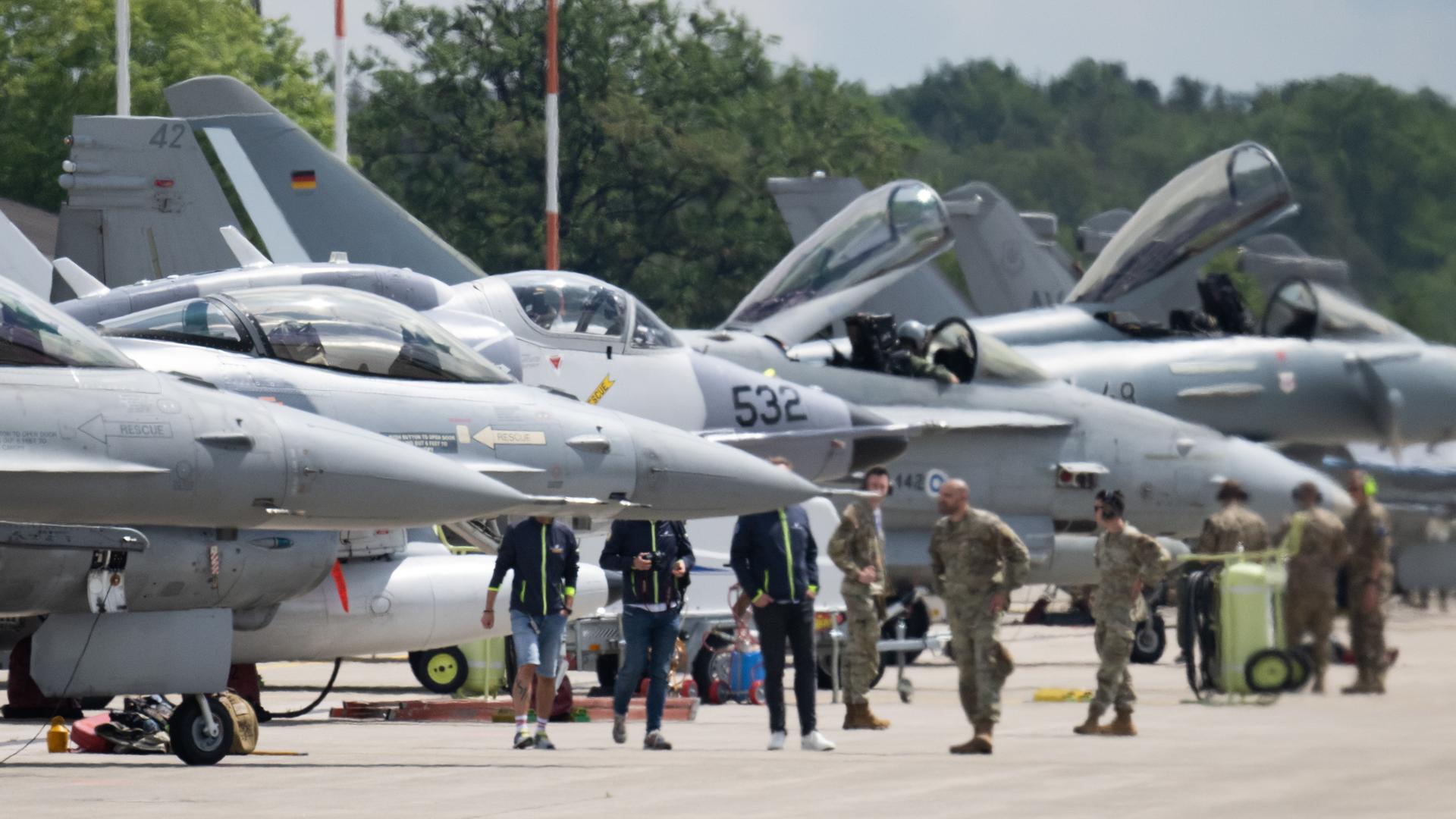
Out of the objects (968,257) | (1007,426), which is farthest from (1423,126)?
(968,257)

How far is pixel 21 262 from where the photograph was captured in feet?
50.6

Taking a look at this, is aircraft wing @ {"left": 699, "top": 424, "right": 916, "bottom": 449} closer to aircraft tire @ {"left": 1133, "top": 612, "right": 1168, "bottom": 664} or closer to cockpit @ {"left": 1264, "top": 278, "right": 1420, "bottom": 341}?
aircraft tire @ {"left": 1133, "top": 612, "right": 1168, "bottom": 664}

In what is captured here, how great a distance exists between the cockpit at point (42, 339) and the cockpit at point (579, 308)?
565cm

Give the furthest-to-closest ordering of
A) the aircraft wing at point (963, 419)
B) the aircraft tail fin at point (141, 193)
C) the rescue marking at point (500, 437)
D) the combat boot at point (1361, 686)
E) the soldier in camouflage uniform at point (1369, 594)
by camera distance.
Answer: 1. the aircraft wing at point (963, 419)
2. the aircraft tail fin at point (141, 193)
3. the rescue marking at point (500, 437)
4. the combat boot at point (1361, 686)
5. the soldier in camouflage uniform at point (1369, 594)

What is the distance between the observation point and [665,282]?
4219 centimetres

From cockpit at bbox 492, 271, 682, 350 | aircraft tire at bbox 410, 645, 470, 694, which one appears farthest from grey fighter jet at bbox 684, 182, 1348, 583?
aircraft tire at bbox 410, 645, 470, 694

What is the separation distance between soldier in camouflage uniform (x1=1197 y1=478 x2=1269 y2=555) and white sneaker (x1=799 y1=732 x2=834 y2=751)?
2749 millimetres

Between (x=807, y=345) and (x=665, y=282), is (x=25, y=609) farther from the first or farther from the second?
(x=665, y=282)

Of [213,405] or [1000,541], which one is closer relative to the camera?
[213,405]

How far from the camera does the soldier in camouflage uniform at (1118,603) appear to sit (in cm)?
1119

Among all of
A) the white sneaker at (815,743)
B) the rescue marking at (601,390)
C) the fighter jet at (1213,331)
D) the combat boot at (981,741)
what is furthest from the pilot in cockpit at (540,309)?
the combat boot at (981,741)

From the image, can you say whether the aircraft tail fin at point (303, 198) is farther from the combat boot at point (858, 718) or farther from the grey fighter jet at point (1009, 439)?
the combat boot at point (858, 718)

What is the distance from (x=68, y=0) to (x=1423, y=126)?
3157 cm

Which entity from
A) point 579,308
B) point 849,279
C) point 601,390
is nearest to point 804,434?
point 601,390
